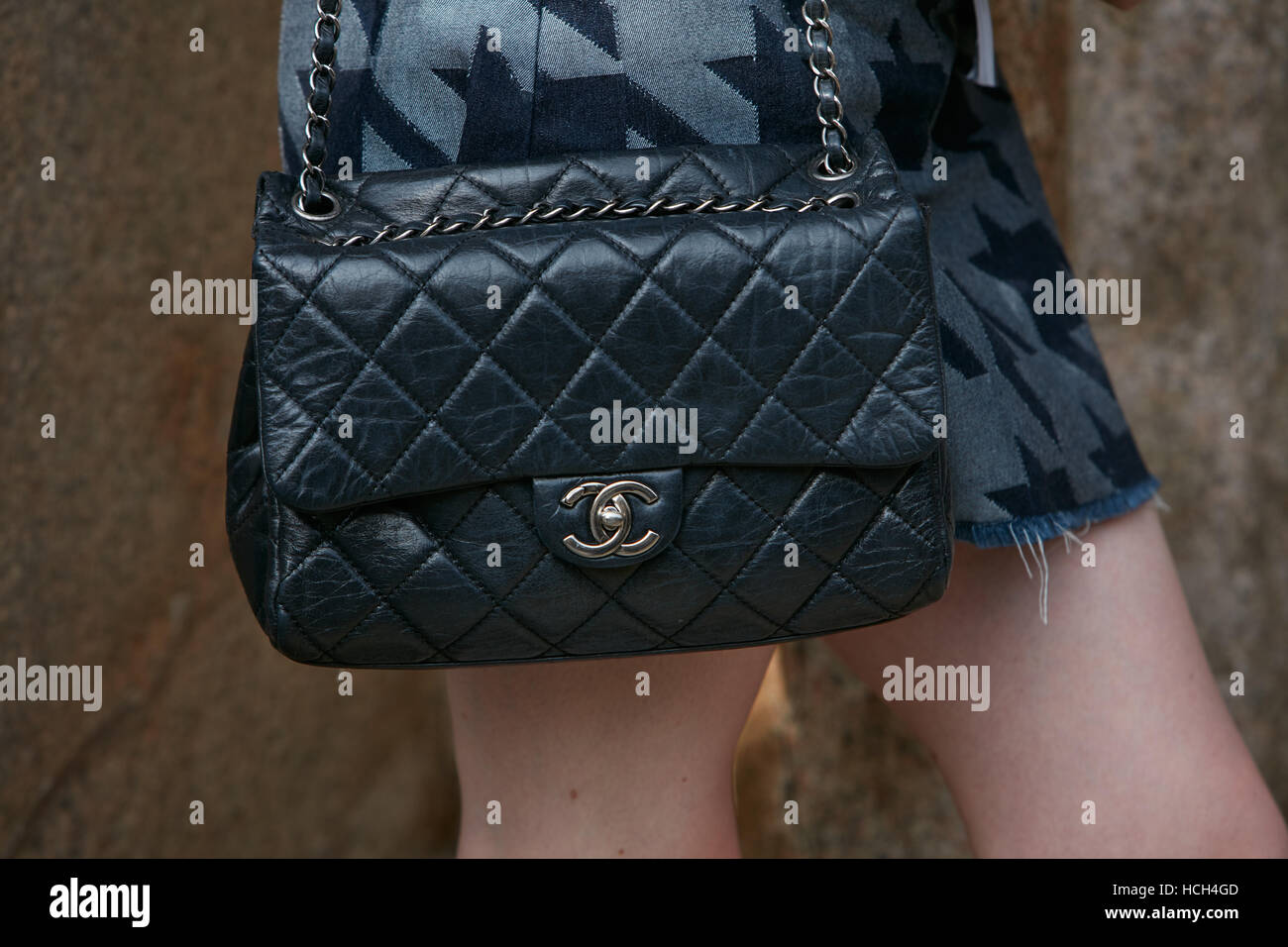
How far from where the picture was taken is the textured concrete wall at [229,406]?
1038mm

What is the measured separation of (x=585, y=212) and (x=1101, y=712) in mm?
502

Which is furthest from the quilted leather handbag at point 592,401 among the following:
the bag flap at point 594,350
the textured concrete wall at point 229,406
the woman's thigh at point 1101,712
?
the textured concrete wall at point 229,406

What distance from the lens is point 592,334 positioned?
629 millimetres

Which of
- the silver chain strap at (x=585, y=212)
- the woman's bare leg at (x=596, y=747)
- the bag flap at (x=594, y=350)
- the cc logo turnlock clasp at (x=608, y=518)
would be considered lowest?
the woman's bare leg at (x=596, y=747)

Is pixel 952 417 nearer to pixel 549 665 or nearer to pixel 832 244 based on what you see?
pixel 832 244

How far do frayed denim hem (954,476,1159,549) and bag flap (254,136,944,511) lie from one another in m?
0.15

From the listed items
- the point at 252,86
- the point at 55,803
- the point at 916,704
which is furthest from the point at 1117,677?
the point at 252,86

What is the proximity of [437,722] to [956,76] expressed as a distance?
133cm

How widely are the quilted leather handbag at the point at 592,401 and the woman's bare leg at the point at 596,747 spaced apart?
0.23 feet

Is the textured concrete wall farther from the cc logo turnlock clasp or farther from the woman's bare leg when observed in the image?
the cc logo turnlock clasp

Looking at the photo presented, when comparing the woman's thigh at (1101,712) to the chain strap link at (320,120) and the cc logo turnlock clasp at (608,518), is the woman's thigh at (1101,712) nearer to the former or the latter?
the cc logo turnlock clasp at (608,518)

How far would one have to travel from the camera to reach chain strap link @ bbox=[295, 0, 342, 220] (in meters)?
0.65

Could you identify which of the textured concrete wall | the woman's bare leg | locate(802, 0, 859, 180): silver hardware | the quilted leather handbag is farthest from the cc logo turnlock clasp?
the textured concrete wall

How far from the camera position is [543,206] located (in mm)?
655
